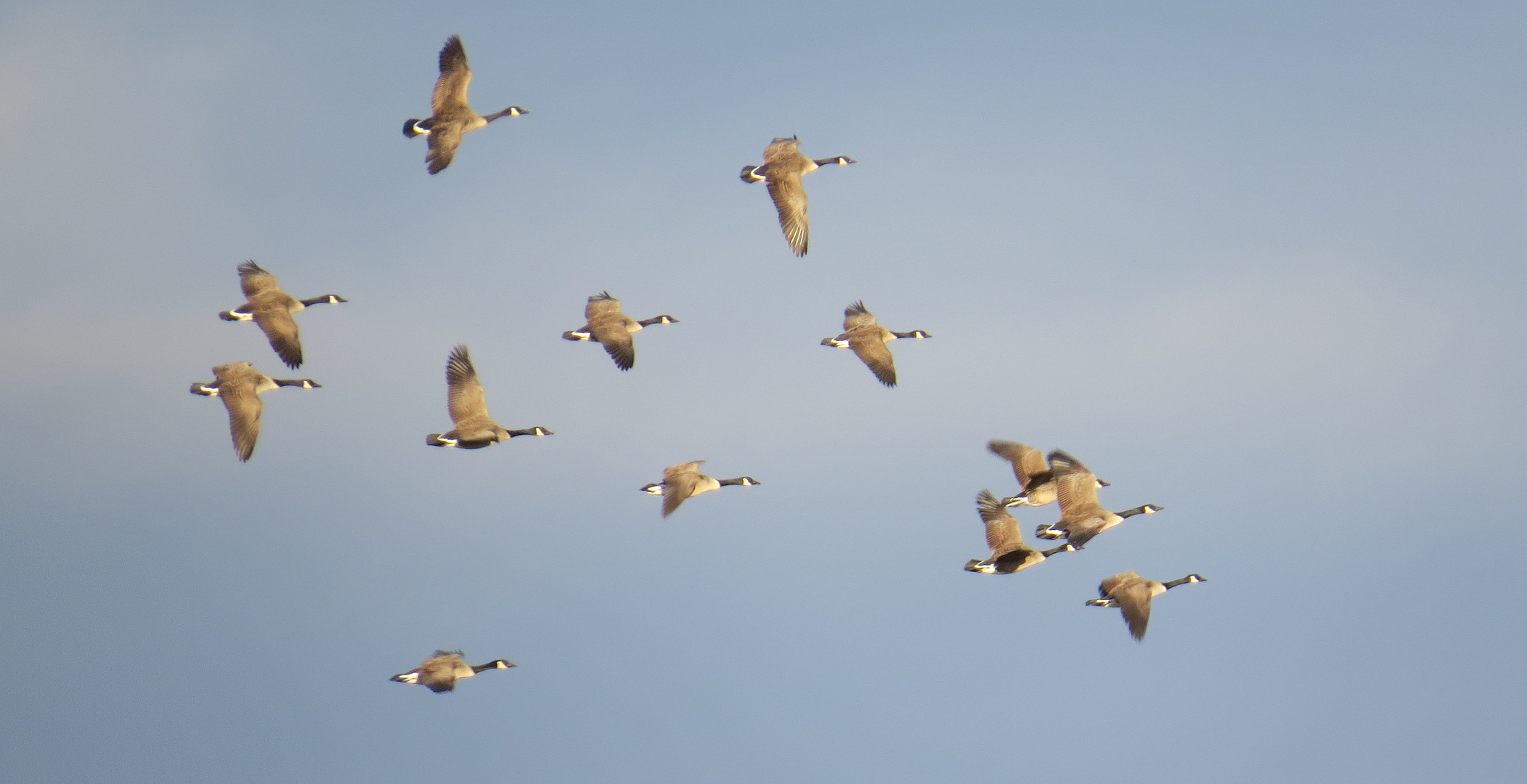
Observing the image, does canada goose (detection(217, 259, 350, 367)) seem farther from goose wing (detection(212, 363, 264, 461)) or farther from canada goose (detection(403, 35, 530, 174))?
canada goose (detection(403, 35, 530, 174))

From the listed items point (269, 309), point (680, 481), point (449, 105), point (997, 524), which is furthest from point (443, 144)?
point (997, 524)

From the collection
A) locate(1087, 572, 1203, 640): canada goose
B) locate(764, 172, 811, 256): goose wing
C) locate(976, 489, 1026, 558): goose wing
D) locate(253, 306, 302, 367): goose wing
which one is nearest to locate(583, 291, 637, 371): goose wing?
locate(764, 172, 811, 256): goose wing

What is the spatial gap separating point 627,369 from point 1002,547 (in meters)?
8.61

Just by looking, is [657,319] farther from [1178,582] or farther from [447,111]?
[1178,582]

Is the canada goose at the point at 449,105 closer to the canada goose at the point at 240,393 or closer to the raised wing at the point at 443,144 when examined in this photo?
the raised wing at the point at 443,144

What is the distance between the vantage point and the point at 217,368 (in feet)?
106

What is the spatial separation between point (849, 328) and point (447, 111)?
9669 millimetres

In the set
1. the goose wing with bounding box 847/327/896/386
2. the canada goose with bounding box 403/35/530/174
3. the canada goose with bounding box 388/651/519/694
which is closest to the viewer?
the canada goose with bounding box 388/651/519/694

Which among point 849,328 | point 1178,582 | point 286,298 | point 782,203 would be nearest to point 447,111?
point 286,298

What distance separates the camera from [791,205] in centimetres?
3322

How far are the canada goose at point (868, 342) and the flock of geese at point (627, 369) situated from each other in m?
0.02

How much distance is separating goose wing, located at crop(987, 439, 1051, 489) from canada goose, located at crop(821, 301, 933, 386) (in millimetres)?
2674

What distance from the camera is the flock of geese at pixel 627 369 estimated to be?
30.1 m

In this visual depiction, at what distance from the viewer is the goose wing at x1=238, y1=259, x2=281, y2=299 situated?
3266cm
